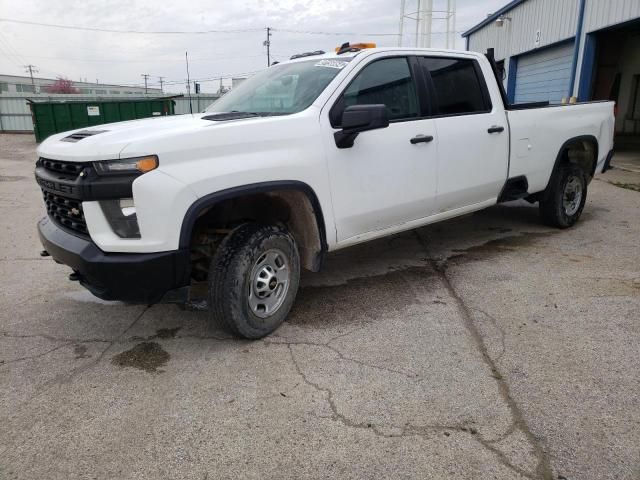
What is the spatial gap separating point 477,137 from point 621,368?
2317mm

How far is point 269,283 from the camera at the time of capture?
3395 millimetres

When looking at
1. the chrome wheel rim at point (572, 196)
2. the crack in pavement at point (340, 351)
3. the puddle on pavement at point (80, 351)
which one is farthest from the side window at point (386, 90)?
the chrome wheel rim at point (572, 196)

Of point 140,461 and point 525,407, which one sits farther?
point 525,407

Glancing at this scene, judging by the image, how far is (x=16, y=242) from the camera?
6.02 metres

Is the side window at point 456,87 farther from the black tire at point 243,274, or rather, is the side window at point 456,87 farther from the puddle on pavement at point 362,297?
the black tire at point 243,274

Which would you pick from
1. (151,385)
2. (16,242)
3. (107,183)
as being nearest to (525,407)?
(151,385)

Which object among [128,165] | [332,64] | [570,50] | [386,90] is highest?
[570,50]

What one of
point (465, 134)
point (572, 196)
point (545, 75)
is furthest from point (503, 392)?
point (545, 75)

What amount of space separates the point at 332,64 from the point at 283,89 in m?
0.43

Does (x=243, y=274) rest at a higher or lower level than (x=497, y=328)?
higher

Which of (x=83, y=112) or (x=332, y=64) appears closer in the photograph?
(x=332, y=64)

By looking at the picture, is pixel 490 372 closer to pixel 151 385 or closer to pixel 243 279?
pixel 243 279

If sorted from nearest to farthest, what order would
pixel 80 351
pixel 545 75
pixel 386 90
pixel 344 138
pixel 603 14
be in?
pixel 80 351
pixel 344 138
pixel 386 90
pixel 603 14
pixel 545 75

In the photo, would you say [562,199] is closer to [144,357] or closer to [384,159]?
[384,159]
